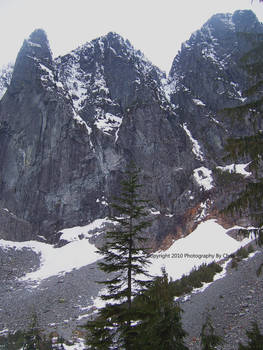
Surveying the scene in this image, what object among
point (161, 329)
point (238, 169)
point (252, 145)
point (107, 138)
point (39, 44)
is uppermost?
point (39, 44)

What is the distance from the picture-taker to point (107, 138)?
8069 centimetres

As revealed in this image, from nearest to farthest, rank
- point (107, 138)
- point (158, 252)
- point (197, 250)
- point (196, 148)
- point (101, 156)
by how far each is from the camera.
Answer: point (197, 250) < point (158, 252) < point (196, 148) < point (101, 156) < point (107, 138)

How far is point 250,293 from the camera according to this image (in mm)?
22203

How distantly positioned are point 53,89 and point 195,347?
77238 millimetres

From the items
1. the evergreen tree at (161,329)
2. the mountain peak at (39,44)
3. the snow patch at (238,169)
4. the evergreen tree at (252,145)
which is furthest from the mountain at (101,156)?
the evergreen tree at (252,145)

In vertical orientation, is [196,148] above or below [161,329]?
above

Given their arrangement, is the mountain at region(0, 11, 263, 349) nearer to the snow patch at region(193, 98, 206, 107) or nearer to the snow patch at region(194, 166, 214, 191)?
the snow patch at region(194, 166, 214, 191)

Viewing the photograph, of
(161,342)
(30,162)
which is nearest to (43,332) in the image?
(161,342)

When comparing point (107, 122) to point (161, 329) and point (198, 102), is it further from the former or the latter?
point (161, 329)

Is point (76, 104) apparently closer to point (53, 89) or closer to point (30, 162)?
point (53, 89)

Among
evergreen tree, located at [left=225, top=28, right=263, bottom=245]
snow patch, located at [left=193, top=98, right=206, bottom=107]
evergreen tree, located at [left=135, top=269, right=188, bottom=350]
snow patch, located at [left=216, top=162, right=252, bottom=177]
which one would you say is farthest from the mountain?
evergreen tree, located at [left=225, top=28, right=263, bottom=245]

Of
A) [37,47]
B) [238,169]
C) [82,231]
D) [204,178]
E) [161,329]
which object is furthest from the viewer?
[37,47]

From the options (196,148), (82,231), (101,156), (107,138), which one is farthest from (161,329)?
(107,138)

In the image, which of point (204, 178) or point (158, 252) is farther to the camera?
point (204, 178)
